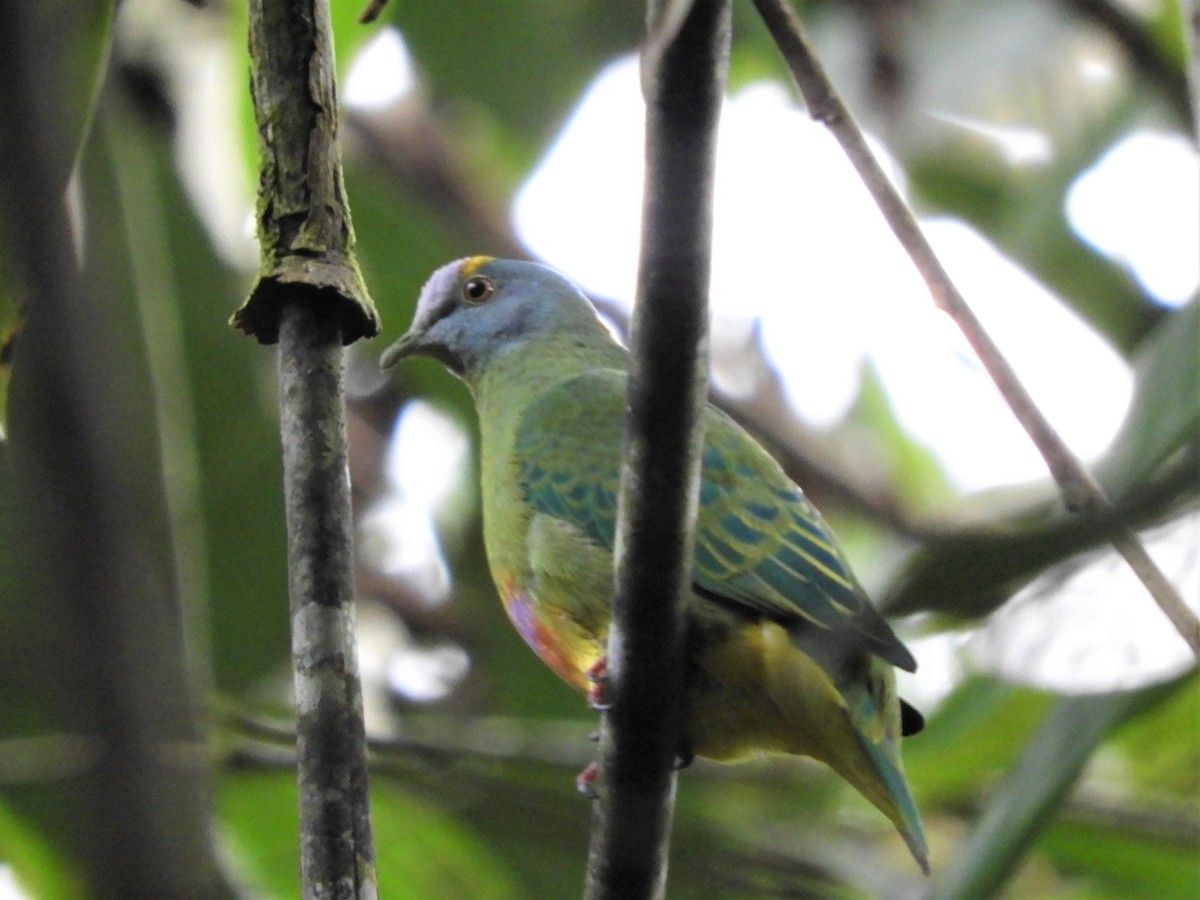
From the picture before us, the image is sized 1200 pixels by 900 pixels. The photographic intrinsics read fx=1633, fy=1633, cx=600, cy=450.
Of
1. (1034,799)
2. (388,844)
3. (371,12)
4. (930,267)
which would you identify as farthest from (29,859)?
(930,267)

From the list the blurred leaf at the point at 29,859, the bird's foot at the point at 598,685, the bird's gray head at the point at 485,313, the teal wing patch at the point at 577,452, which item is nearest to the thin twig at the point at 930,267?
the bird's foot at the point at 598,685

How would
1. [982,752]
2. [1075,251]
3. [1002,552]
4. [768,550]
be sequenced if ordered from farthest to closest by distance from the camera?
[1075,251] → [982,752] → [768,550] → [1002,552]

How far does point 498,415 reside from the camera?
3955 mm

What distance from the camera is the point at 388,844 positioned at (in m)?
4.52

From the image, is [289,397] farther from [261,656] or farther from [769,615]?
[261,656]

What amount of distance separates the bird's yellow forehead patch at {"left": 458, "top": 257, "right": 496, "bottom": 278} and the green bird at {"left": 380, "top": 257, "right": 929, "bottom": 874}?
72 centimetres

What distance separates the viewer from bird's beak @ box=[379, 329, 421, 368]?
434 centimetres

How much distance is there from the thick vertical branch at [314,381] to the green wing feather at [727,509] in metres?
1.17

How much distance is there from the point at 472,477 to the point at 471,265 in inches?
53.5

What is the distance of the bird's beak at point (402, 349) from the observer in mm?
4336

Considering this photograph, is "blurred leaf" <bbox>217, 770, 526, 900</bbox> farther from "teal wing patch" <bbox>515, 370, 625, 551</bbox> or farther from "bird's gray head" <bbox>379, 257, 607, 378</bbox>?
"teal wing patch" <bbox>515, 370, 625, 551</bbox>

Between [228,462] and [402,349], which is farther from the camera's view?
[228,462]

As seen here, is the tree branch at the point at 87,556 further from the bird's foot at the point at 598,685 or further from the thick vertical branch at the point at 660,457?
the bird's foot at the point at 598,685

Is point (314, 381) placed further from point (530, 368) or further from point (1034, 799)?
point (530, 368)
